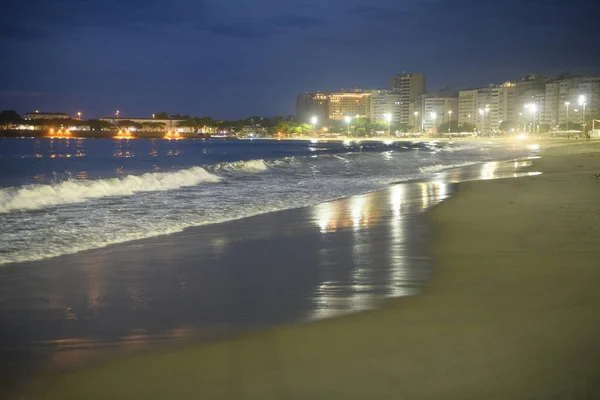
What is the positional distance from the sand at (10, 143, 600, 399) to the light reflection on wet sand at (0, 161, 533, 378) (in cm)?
37

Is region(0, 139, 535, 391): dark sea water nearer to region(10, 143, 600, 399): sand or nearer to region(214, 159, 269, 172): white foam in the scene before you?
region(10, 143, 600, 399): sand

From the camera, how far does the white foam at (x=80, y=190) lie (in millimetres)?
14945

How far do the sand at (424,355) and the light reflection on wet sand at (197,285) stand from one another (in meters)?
0.37

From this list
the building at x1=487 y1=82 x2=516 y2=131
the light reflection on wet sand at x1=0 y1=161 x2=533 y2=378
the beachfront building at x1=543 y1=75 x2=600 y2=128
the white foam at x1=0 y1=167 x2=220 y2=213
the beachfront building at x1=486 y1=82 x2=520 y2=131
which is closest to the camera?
the light reflection on wet sand at x1=0 y1=161 x2=533 y2=378

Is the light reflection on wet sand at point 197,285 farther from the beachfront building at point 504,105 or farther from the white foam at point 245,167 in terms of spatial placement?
the beachfront building at point 504,105

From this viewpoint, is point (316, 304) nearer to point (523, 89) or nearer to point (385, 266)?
point (385, 266)

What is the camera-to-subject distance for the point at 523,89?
19100 centimetres

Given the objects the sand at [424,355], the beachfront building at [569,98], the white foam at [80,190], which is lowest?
the sand at [424,355]

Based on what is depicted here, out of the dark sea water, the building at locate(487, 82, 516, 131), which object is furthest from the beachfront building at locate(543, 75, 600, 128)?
the dark sea water

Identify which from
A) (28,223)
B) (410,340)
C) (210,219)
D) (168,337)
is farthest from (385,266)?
(28,223)

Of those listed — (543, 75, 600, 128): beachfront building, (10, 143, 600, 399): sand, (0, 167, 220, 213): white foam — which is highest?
(543, 75, 600, 128): beachfront building

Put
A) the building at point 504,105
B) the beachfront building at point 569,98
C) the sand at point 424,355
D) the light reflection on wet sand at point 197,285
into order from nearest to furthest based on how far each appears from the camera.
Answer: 1. the sand at point 424,355
2. the light reflection on wet sand at point 197,285
3. the beachfront building at point 569,98
4. the building at point 504,105

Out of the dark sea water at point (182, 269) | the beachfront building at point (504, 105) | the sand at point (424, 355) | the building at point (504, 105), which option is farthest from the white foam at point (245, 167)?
the beachfront building at point (504, 105)

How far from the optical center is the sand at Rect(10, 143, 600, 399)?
11.5 ft
